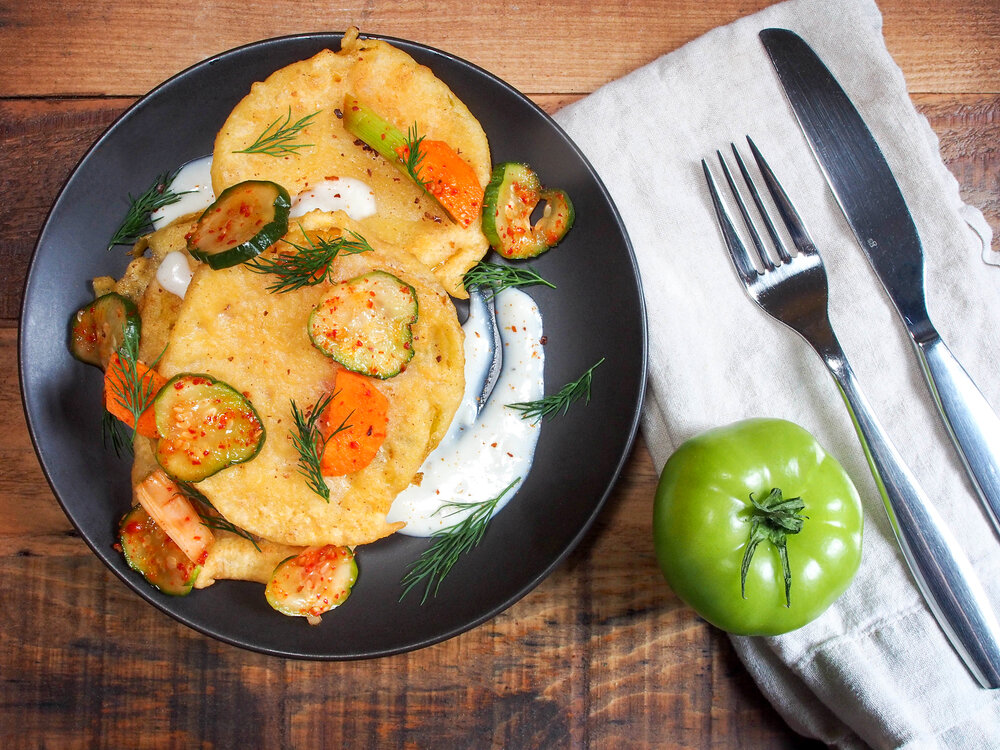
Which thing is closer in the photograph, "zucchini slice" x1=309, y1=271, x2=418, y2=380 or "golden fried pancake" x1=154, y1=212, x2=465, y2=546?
"zucchini slice" x1=309, y1=271, x2=418, y2=380

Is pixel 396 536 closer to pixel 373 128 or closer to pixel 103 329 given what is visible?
pixel 103 329

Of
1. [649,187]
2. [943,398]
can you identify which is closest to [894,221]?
[943,398]

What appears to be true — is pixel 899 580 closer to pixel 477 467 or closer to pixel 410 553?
pixel 477 467

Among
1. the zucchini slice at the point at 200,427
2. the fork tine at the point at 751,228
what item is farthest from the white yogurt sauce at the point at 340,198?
the fork tine at the point at 751,228

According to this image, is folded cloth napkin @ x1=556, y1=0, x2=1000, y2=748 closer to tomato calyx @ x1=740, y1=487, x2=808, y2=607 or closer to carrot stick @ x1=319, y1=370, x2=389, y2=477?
tomato calyx @ x1=740, y1=487, x2=808, y2=607

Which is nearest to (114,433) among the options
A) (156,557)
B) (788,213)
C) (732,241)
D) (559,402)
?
(156,557)

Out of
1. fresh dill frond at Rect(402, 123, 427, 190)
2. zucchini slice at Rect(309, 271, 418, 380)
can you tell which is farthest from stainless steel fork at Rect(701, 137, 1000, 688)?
zucchini slice at Rect(309, 271, 418, 380)
